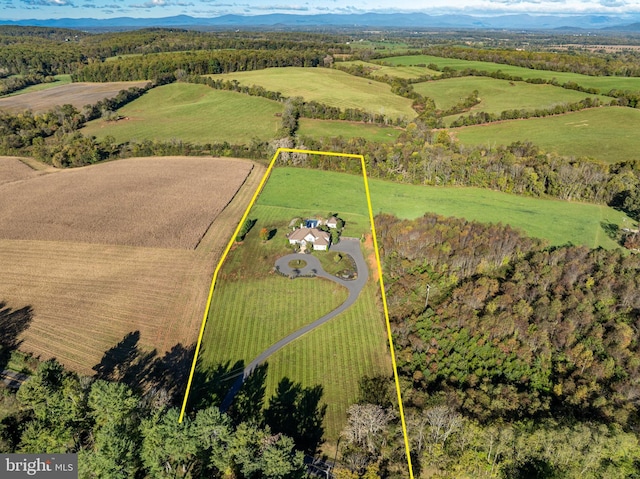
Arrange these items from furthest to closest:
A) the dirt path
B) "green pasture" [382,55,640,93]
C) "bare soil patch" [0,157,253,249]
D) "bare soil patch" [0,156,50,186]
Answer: "green pasture" [382,55,640,93] → "bare soil patch" [0,156,50,186] → "bare soil patch" [0,157,253,249] → the dirt path

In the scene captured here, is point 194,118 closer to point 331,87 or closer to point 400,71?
point 331,87

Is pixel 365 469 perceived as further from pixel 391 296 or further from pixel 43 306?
pixel 43 306

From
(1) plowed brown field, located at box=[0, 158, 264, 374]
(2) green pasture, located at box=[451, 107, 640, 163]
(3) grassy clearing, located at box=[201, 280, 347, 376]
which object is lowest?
(1) plowed brown field, located at box=[0, 158, 264, 374]

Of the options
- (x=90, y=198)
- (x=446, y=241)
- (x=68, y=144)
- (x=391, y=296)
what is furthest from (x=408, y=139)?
(x=68, y=144)

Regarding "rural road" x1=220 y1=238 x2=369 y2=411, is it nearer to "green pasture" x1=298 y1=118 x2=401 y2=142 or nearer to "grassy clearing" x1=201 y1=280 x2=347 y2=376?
"grassy clearing" x1=201 y1=280 x2=347 y2=376

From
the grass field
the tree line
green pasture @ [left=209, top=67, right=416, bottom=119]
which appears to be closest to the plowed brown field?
the grass field

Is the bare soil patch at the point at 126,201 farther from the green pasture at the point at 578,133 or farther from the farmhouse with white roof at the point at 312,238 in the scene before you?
the green pasture at the point at 578,133

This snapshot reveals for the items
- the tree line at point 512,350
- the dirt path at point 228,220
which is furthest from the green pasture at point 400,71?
the tree line at point 512,350
